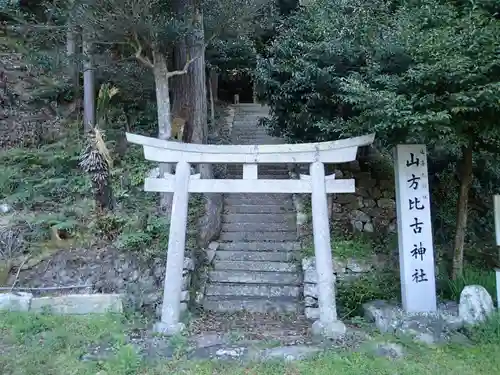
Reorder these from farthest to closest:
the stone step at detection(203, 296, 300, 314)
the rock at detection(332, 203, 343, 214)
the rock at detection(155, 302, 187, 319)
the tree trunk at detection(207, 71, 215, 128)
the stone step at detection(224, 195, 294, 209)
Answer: the tree trunk at detection(207, 71, 215, 128)
the stone step at detection(224, 195, 294, 209)
the rock at detection(332, 203, 343, 214)
the stone step at detection(203, 296, 300, 314)
the rock at detection(155, 302, 187, 319)

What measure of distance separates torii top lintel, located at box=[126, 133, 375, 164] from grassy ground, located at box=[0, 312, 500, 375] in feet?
8.16

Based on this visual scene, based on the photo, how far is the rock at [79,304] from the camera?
6.11 meters

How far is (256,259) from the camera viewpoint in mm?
7707

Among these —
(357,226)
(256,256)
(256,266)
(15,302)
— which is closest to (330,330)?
(256,266)

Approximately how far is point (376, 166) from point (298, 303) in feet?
13.0

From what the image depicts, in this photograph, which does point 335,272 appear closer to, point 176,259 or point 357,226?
point 357,226

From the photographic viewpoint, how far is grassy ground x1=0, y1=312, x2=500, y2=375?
177 inches

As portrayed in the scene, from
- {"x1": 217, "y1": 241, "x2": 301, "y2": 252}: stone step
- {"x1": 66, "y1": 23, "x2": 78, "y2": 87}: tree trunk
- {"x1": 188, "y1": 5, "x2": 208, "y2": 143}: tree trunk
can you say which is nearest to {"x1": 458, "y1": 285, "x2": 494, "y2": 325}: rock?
{"x1": 217, "y1": 241, "x2": 301, "y2": 252}: stone step

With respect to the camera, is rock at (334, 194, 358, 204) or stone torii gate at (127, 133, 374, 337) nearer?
stone torii gate at (127, 133, 374, 337)

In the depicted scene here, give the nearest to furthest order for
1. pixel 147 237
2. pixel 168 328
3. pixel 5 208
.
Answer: pixel 168 328 → pixel 147 237 → pixel 5 208

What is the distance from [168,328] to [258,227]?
342 centimetres

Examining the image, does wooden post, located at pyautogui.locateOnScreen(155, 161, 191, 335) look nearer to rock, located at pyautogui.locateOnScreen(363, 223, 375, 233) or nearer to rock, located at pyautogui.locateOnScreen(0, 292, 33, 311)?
rock, located at pyautogui.locateOnScreen(0, 292, 33, 311)

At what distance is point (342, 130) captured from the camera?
6.50 metres

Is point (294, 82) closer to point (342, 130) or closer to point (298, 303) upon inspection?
point (342, 130)
